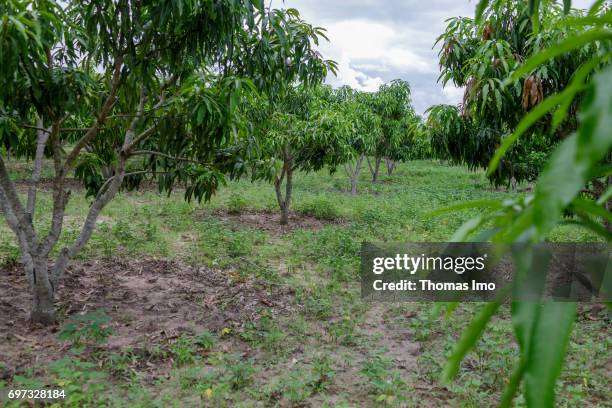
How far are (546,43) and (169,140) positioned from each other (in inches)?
135

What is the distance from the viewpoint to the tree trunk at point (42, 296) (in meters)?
4.21

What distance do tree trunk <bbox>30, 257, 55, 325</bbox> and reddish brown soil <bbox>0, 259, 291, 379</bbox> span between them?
0.29 feet

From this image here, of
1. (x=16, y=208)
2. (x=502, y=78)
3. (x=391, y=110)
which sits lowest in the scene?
(x=16, y=208)

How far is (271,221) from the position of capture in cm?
1038

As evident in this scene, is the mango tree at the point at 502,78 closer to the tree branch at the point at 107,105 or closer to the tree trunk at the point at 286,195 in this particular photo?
the tree branch at the point at 107,105

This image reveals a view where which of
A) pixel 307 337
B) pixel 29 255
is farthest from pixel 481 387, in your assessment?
pixel 29 255

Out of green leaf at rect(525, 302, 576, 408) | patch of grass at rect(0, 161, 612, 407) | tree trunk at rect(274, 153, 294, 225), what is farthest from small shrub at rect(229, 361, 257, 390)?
tree trunk at rect(274, 153, 294, 225)

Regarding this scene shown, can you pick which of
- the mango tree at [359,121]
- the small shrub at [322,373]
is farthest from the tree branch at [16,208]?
the mango tree at [359,121]

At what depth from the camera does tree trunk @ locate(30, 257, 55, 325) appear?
421 centimetres

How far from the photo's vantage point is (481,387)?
3613mm

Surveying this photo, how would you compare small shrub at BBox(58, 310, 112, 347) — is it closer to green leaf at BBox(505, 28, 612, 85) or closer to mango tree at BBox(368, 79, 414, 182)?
green leaf at BBox(505, 28, 612, 85)

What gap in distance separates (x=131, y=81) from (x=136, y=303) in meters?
2.33

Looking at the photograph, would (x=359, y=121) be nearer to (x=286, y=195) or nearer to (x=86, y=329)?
(x=286, y=195)

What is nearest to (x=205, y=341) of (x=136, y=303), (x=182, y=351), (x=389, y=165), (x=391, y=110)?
(x=182, y=351)
